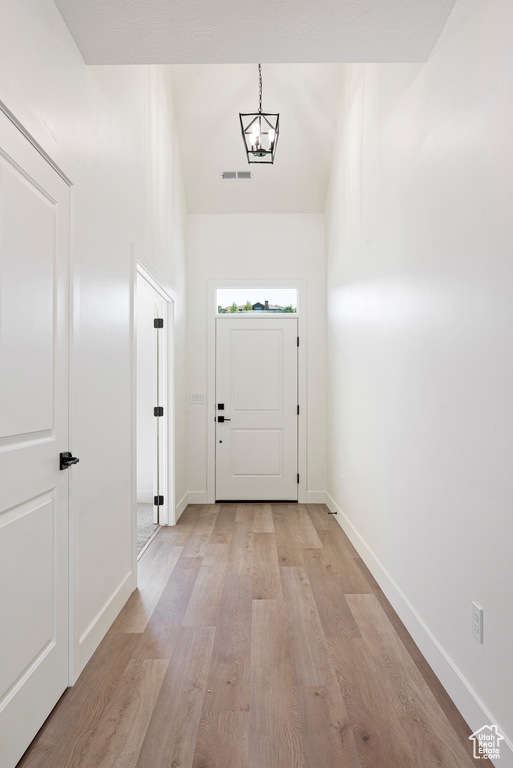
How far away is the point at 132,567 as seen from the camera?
2980 mm

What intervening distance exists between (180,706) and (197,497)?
3.50m

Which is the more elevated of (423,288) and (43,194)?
(43,194)

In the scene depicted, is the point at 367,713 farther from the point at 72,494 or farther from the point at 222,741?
the point at 72,494

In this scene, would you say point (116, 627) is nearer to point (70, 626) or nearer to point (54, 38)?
point (70, 626)

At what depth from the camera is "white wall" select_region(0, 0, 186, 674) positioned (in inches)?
68.7

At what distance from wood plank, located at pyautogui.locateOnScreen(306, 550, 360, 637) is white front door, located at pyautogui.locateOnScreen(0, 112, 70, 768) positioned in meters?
1.29

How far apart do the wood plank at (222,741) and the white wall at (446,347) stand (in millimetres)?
812

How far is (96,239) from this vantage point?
7.79ft

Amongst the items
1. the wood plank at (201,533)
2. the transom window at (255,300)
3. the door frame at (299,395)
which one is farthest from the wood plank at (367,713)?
the transom window at (255,300)

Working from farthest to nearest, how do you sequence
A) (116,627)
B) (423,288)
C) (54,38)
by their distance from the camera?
(116,627) < (423,288) < (54,38)

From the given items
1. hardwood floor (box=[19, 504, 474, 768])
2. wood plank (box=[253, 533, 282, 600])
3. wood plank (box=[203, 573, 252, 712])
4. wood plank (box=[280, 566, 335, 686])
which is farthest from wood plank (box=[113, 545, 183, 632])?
wood plank (box=[280, 566, 335, 686])

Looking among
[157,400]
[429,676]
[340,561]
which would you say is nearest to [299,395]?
[157,400]

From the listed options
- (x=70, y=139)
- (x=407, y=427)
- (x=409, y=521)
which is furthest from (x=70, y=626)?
(x=70, y=139)

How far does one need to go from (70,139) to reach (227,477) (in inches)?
156
